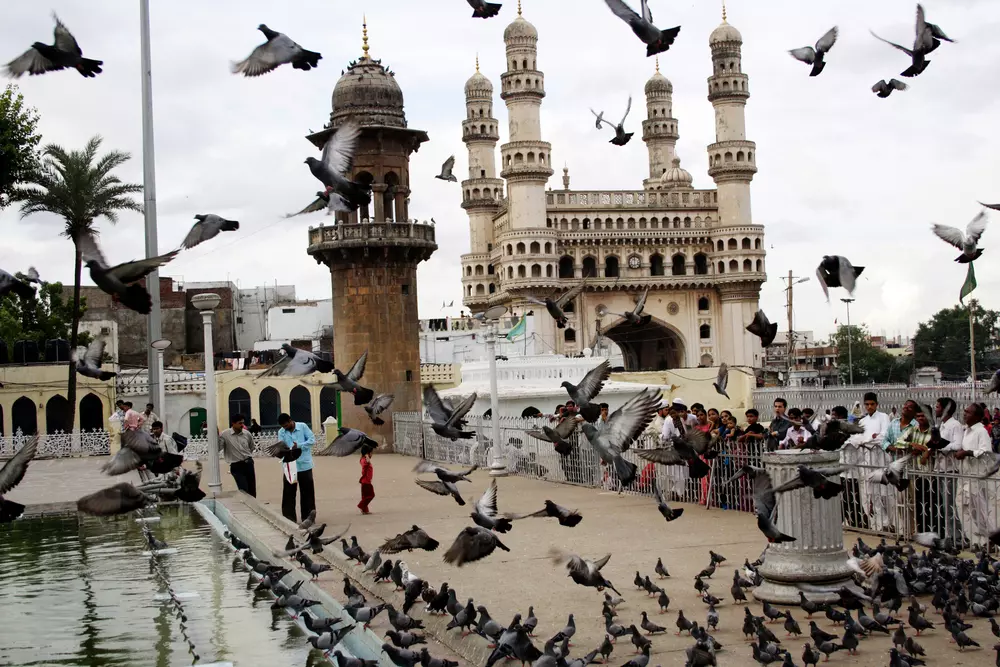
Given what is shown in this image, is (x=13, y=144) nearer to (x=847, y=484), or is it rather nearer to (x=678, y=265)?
(x=847, y=484)

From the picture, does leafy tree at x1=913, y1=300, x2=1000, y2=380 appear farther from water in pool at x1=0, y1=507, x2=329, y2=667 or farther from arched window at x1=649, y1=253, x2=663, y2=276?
water in pool at x1=0, y1=507, x2=329, y2=667

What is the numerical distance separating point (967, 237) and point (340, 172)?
13.8 ft

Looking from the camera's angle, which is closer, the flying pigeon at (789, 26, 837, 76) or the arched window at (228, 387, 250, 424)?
the flying pigeon at (789, 26, 837, 76)

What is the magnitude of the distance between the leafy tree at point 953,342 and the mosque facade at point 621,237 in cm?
813

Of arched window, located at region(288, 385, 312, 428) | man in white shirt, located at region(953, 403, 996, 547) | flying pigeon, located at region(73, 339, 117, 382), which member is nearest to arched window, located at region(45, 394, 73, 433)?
arched window, located at region(288, 385, 312, 428)

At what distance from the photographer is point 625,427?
884 centimetres

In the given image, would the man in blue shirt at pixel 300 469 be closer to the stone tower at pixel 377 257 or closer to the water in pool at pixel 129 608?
the water in pool at pixel 129 608

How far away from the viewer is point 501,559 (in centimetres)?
936

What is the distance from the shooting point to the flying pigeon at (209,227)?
732cm

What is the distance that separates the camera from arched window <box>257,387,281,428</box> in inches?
1417

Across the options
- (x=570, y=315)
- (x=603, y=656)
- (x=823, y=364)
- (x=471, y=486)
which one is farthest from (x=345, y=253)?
(x=823, y=364)

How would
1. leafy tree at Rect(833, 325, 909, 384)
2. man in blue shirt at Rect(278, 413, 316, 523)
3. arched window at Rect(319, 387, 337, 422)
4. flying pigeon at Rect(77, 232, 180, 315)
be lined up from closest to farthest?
1. flying pigeon at Rect(77, 232, 180, 315)
2. man in blue shirt at Rect(278, 413, 316, 523)
3. arched window at Rect(319, 387, 337, 422)
4. leafy tree at Rect(833, 325, 909, 384)

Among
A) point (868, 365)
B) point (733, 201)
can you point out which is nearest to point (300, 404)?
point (733, 201)

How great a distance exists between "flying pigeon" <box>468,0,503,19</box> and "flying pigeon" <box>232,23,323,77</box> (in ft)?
3.11
